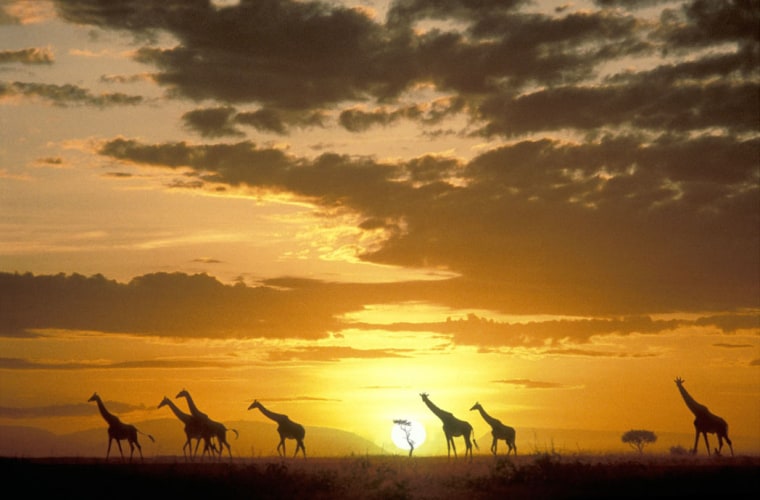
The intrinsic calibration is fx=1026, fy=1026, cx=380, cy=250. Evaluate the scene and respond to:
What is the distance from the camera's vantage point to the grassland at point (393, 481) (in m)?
44.8

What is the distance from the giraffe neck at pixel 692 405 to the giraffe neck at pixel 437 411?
1364 centimetres

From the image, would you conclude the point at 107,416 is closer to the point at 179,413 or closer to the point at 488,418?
the point at 179,413

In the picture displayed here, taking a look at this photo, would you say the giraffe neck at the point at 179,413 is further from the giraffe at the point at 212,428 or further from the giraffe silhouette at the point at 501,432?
the giraffe silhouette at the point at 501,432

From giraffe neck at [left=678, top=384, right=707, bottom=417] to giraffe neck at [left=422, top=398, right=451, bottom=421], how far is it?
13639 millimetres

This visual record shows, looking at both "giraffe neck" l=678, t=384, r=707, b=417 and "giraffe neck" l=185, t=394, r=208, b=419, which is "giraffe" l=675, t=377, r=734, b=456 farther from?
"giraffe neck" l=185, t=394, r=208, b=419

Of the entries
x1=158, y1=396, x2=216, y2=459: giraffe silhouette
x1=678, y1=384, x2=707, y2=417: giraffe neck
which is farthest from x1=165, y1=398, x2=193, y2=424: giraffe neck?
x1=678, y1=384, x2=707, y2=417: giraffe neck

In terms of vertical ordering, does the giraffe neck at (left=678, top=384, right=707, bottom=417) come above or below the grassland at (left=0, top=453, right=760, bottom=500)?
above

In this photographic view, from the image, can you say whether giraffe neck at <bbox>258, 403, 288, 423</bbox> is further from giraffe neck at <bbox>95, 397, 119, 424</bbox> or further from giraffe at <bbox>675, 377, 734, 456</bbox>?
giraffe at <bbox>675, 377, 734, 456</bbox>

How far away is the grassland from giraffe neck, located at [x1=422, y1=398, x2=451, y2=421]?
7.79m

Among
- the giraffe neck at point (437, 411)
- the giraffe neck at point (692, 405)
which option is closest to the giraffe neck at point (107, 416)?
the giraffe neck at point (437, 411)

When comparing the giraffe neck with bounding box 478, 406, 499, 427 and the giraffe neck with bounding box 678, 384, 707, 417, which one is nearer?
the giraffe neck with bounding box 678, 384, 707, 417

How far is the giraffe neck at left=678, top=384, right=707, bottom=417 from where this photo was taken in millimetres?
56375

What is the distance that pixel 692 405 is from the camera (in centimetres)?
5709

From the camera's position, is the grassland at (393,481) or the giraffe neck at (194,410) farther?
the giraffe neck at (194,410)
